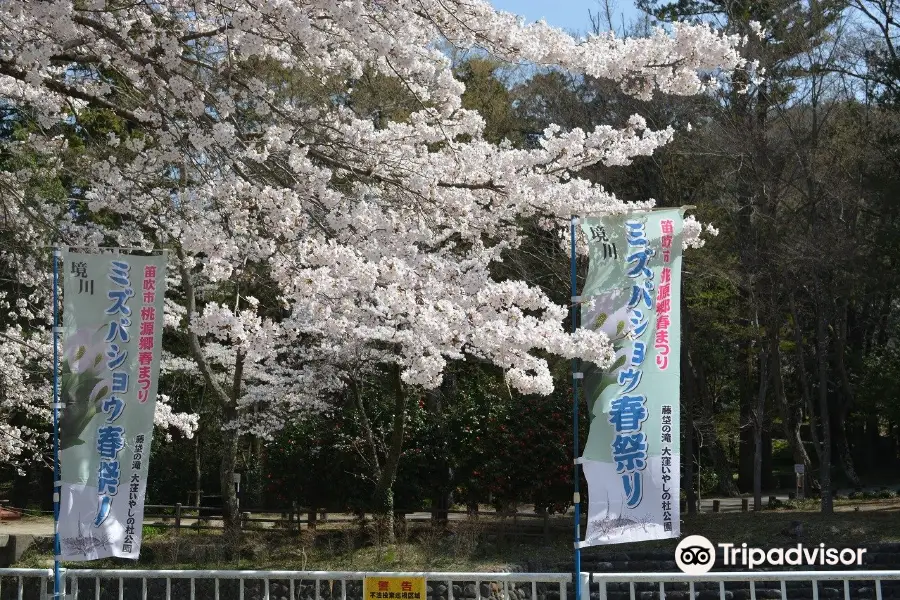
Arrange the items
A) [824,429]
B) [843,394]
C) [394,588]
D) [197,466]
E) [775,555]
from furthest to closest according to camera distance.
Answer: [843,394] → [197,466] → [824,429] → [775,555] → [394,588]

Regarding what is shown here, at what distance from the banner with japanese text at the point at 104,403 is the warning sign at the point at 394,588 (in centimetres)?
148

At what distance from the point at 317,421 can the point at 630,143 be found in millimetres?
11099

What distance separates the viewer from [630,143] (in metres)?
7.14

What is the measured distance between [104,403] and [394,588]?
81.3 inches

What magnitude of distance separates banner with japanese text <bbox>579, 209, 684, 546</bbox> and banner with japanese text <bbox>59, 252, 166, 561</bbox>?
2699mm

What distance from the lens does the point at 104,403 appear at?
556 centimetres

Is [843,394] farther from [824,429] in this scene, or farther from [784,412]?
[824,429]

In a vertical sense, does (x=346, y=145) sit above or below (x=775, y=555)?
above

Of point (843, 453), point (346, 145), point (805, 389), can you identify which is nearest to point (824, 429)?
point (805, 389)

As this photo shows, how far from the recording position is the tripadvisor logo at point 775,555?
1286 cm

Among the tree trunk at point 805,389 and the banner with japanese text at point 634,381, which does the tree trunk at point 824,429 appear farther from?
the banner with japanese text at point 634,381

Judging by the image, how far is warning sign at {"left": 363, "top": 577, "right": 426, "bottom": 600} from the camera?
17.3 feet

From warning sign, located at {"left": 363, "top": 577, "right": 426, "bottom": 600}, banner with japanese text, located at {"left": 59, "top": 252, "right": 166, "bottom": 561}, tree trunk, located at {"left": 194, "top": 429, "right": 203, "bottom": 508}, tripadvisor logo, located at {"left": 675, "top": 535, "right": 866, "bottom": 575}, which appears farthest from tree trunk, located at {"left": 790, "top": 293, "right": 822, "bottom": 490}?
banner with japanese text, located at {"left": 59, "top": 252, "right": 166, "bottom": 561}

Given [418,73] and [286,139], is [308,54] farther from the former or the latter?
[418,73]
